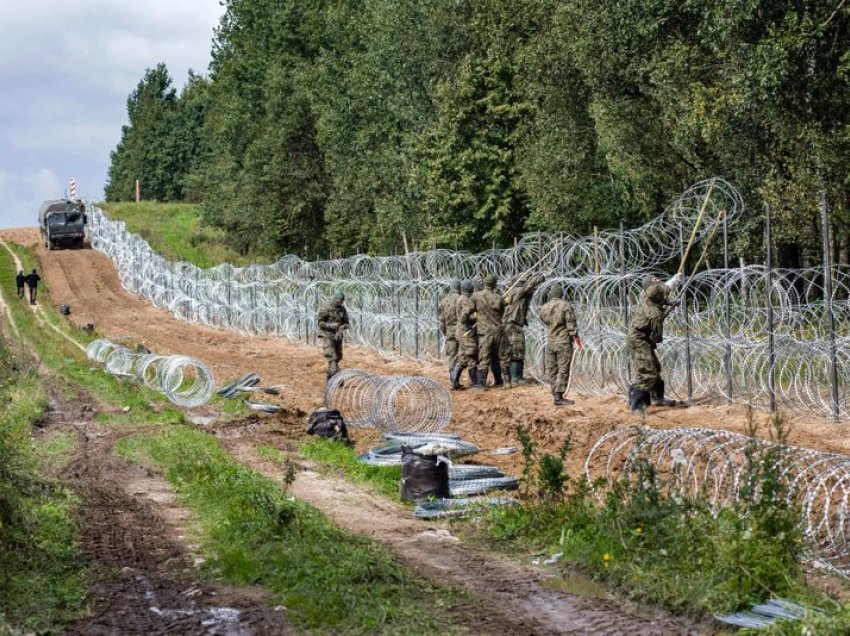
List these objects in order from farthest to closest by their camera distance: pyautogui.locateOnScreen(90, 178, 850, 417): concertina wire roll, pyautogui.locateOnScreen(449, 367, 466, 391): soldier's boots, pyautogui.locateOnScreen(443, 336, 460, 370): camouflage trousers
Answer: pyautogui.locateOnScreen(443, 336, 460, 370): camouflage trousers < pyautogui.locateOnScreen(449, 367, 466, 391): soldier's boots < pyautogui.locateOnScreen(90, 178, 850, 417): concertina wire roll

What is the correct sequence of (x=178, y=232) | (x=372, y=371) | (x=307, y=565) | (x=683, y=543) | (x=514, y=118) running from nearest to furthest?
(x=683, y=543) → (x=307, y=565) → (x=372, y=371) → (x=514, y=118) → (x=178, y=232)

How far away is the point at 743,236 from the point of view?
99.8ft

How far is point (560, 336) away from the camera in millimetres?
20297

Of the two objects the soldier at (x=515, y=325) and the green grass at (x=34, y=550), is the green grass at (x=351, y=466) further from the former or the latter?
the soldier at (x=515, y=325)

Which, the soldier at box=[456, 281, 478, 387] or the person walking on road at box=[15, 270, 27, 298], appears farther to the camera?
the person walking on road at box=[15, 270, 27, 298]

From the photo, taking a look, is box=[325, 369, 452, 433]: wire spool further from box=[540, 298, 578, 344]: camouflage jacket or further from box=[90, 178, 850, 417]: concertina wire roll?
box=[90, 178, 850, 417]: concertina wire roll

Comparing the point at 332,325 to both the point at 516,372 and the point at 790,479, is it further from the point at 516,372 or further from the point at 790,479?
the point at 790,479

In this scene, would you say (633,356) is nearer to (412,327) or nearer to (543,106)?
(412,327)

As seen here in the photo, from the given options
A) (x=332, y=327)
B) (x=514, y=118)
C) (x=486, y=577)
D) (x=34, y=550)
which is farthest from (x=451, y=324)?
(x=514, y=118)

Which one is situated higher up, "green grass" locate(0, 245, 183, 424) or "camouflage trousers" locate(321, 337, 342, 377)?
"camouflage trousers" locate(321, 337, 342, 377)

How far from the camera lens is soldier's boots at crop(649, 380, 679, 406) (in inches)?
740

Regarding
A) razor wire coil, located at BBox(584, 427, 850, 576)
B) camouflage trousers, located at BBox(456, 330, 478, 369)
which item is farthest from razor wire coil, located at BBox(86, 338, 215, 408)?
razor wire coil, located at BBox(584, 427, 850, 576)

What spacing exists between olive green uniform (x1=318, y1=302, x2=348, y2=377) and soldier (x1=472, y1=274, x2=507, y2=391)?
2.85 metres

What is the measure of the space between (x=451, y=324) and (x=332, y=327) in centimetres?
228
